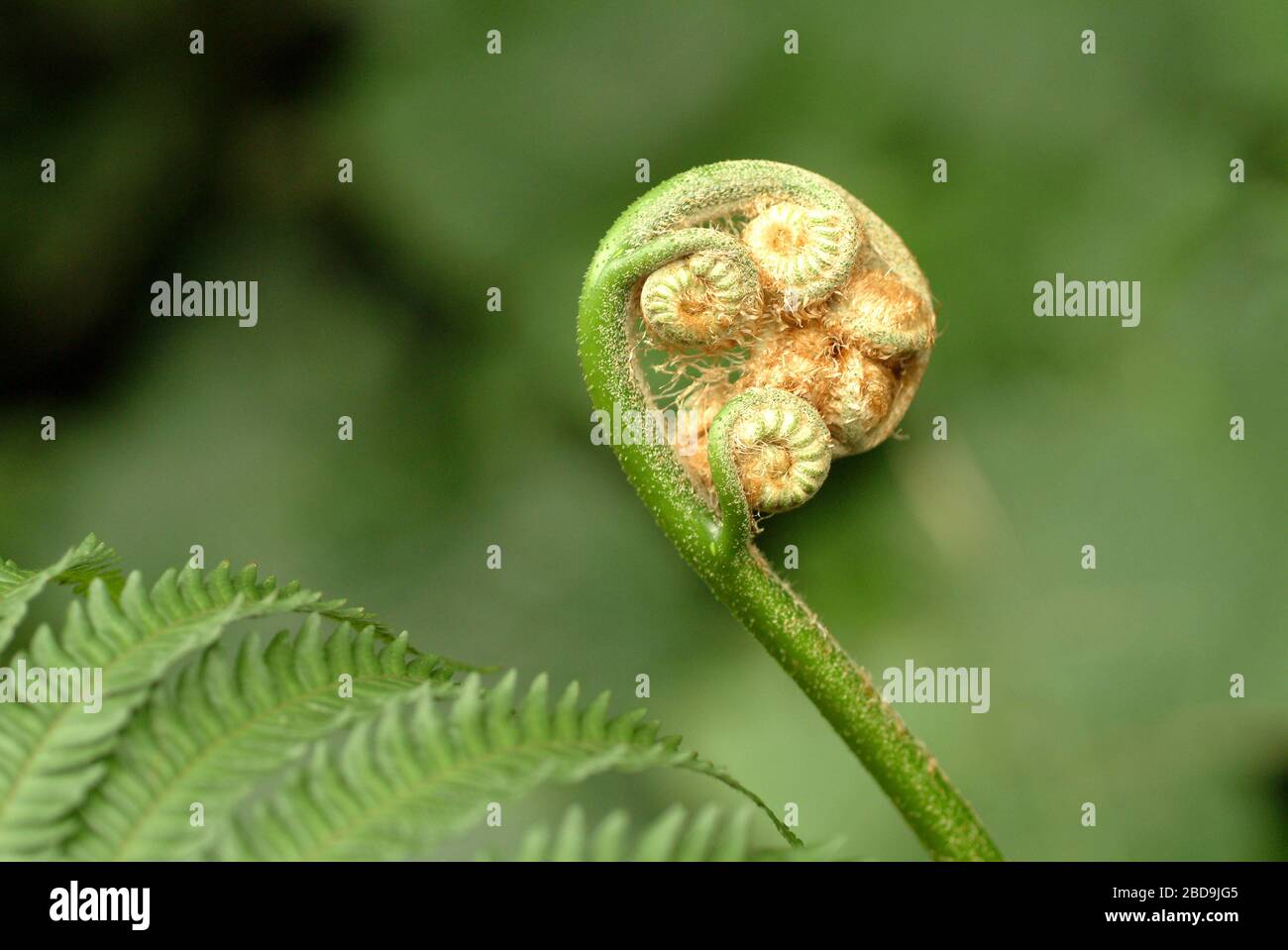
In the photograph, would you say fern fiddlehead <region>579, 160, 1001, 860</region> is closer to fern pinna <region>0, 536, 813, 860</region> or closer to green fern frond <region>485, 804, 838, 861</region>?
fern pinna <region>0, 536, 813, 860</region>

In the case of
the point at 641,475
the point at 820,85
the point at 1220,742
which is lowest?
the point at 1220,742

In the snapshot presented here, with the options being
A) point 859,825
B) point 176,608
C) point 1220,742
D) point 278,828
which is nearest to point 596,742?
point 278,828

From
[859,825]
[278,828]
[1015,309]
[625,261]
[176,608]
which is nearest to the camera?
[278,828]

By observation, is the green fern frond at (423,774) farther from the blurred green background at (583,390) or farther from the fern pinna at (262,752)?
the blurred green background at (583,390)

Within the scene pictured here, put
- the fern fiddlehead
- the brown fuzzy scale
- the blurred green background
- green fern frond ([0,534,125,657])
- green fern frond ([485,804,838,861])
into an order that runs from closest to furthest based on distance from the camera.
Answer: green fern frond ([485,804,838,861]) → green fern frond ([0,534,125,657]) → the fern fiddlehead → the brown fuzzy scale → the blurred green background

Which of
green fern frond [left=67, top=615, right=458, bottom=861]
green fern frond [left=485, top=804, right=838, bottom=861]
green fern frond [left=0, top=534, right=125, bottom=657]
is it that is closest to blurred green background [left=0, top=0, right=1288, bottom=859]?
green fern frond [left=0, top=534, right=125, bottom=657]

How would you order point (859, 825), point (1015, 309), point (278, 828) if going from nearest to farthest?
point (278, 828)
point (859, 825)
point (1015, 309)

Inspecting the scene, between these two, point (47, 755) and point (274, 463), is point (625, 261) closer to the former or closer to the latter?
point (47, 755)

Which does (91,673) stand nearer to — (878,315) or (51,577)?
(51,577)
